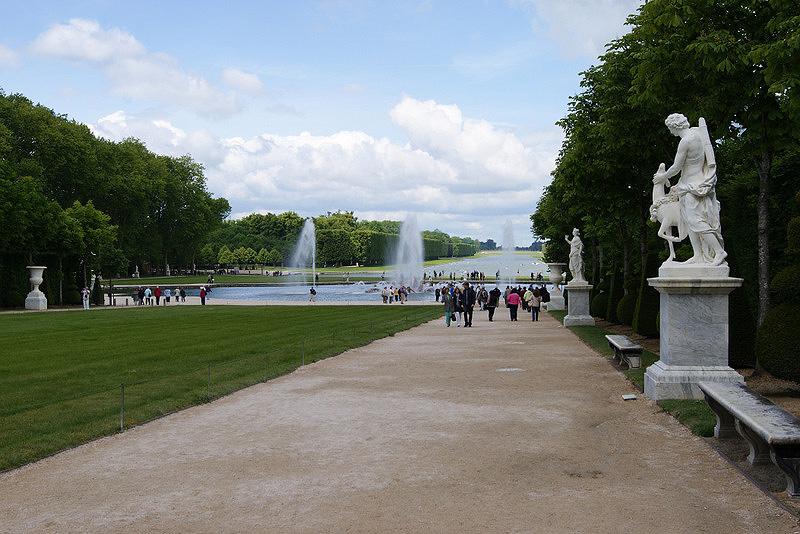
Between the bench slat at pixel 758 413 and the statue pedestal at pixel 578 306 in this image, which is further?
the statue pedestal at pixel 578 306

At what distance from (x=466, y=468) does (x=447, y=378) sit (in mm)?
7137

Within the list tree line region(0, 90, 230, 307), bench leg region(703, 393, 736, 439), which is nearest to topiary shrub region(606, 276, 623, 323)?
bench leg region(703, 393, 736, 439)

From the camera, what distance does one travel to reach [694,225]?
11.9 m

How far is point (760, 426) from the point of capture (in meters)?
7.07

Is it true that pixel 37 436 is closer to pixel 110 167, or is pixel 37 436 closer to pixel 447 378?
pixel 447 378

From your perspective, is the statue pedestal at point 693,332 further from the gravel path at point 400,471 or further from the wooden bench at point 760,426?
the wooden bench at point 760,426

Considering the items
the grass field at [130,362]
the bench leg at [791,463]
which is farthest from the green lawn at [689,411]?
the grass field at [130,362]

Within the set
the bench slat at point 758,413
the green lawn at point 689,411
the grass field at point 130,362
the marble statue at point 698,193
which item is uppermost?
the marble statue at point 698,193

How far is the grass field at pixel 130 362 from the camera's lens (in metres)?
10.9

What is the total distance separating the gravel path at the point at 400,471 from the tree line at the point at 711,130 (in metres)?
4.68

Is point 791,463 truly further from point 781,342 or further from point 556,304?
point 556,304

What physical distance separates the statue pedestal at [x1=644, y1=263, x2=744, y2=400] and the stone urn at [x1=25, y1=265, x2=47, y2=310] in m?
44.3

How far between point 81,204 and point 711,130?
6860 cm

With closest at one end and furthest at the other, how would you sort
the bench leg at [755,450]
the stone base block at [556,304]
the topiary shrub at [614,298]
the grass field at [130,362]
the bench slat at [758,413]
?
the bench slat at [758,413] → the bench leg at [755,450] → the grass field at [130,362] → the topiary shrub at [614,298] → the stone base block at [556,304]
